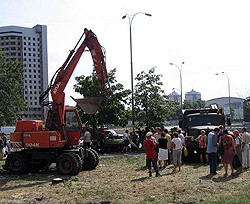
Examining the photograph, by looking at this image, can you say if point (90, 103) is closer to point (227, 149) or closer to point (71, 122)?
point (71, 122)

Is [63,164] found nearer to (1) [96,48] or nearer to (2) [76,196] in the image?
(2) [76,196]

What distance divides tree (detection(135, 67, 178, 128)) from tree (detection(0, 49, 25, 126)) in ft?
35.6

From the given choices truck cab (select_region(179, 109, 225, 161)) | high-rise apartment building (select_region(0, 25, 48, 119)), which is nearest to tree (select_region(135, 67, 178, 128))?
truck cab (select_region(179, 109, 225, 161))

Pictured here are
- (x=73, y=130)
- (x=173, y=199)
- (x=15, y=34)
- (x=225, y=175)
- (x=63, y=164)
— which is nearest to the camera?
(x=173, y=199)

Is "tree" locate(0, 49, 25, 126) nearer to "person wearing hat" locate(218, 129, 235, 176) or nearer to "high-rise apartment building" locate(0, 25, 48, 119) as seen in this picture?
"person wearing hat" locate(218, 129, 235, 176)

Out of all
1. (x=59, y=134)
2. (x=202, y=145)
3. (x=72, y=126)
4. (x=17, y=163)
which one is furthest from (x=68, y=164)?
(x=202, y=145)

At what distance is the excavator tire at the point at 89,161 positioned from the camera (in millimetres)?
16297

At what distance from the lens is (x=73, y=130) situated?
15805 millimetres

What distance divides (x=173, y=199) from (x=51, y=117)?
308 inches

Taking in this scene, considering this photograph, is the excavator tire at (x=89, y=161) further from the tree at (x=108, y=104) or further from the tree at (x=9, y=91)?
the tree at (x=9, y=91)

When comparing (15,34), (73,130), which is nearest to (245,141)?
(73,130)

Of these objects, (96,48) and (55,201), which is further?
(96,48)

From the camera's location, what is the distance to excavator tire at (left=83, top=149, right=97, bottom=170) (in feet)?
53.5

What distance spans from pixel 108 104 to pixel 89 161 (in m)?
12.5
